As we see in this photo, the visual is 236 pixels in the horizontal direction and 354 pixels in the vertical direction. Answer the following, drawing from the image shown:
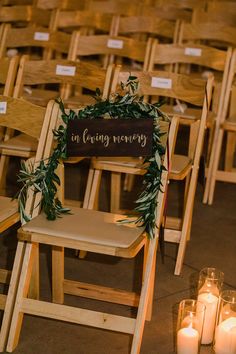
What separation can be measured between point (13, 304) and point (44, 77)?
1.63 m

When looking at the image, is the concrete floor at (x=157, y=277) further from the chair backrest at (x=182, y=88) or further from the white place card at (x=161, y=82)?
the white place card at (x=161, y=82)

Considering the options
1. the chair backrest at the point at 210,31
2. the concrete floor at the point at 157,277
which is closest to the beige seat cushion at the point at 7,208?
the concrete floor at the point at 157,277

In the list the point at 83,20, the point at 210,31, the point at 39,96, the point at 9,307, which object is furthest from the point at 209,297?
the point at 83,20

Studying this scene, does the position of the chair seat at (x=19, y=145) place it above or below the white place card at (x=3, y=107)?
below

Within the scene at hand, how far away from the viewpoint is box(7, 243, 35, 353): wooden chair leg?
288 centimetres

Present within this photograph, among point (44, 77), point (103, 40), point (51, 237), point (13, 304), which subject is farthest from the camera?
point (103, 40)

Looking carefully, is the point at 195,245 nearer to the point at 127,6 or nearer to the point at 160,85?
the point at 160,85

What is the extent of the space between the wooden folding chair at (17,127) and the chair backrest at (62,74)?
0.90 metres

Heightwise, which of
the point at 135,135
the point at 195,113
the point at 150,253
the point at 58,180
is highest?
the point at 195,113

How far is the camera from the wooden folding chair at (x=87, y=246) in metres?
2.67

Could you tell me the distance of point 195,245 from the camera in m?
4.07

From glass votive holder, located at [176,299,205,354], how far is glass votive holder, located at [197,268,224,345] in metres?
0.12

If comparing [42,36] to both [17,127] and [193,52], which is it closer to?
[193,52]

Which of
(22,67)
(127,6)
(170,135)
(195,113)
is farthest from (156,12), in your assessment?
(170,135)
